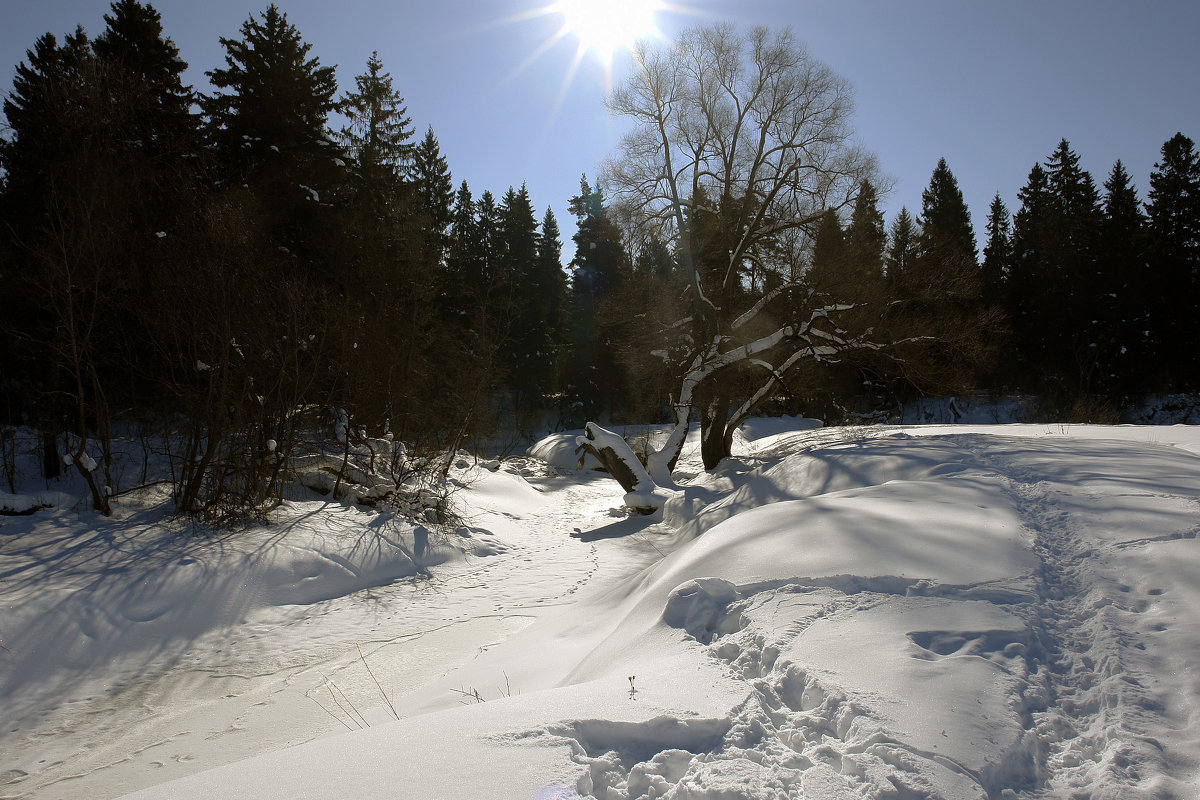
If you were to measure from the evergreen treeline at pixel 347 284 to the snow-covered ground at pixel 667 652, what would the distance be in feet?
8.18

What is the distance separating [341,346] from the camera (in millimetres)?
11156

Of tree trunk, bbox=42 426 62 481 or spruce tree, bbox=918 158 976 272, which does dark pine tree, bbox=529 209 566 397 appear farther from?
tree trunk, bbox=42 426 62 481

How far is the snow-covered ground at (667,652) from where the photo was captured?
2334 mm

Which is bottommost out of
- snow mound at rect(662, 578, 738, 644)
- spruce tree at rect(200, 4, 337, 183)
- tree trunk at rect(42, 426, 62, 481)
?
snow mound at rect(662, 578, 738, 644)

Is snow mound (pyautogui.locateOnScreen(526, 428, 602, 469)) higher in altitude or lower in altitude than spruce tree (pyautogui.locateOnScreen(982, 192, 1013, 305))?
lower

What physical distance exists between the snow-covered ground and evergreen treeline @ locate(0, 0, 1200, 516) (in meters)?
2.49

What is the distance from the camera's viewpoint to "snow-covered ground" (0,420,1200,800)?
233 cm

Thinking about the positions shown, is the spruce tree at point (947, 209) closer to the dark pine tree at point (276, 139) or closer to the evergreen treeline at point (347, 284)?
the evergreen treeline at point (347, 284)

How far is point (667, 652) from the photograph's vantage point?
150 inches

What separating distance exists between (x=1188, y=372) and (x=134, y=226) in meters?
36.9

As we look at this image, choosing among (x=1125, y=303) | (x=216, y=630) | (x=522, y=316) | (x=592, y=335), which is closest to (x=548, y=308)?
(x=522, y=316)

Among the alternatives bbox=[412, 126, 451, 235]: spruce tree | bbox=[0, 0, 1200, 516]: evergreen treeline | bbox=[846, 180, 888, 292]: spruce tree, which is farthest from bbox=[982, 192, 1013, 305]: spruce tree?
bbox=[412, 126, 451, 235]: spruce tree

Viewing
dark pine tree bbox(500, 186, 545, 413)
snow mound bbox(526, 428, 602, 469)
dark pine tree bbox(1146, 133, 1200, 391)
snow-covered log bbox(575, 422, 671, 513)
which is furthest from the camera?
dark pine tree bbox(500, 186, 545, 413)

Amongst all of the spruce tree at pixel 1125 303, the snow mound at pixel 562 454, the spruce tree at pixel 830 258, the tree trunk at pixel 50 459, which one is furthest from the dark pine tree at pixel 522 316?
the spruce tree at pixel 1125 303
